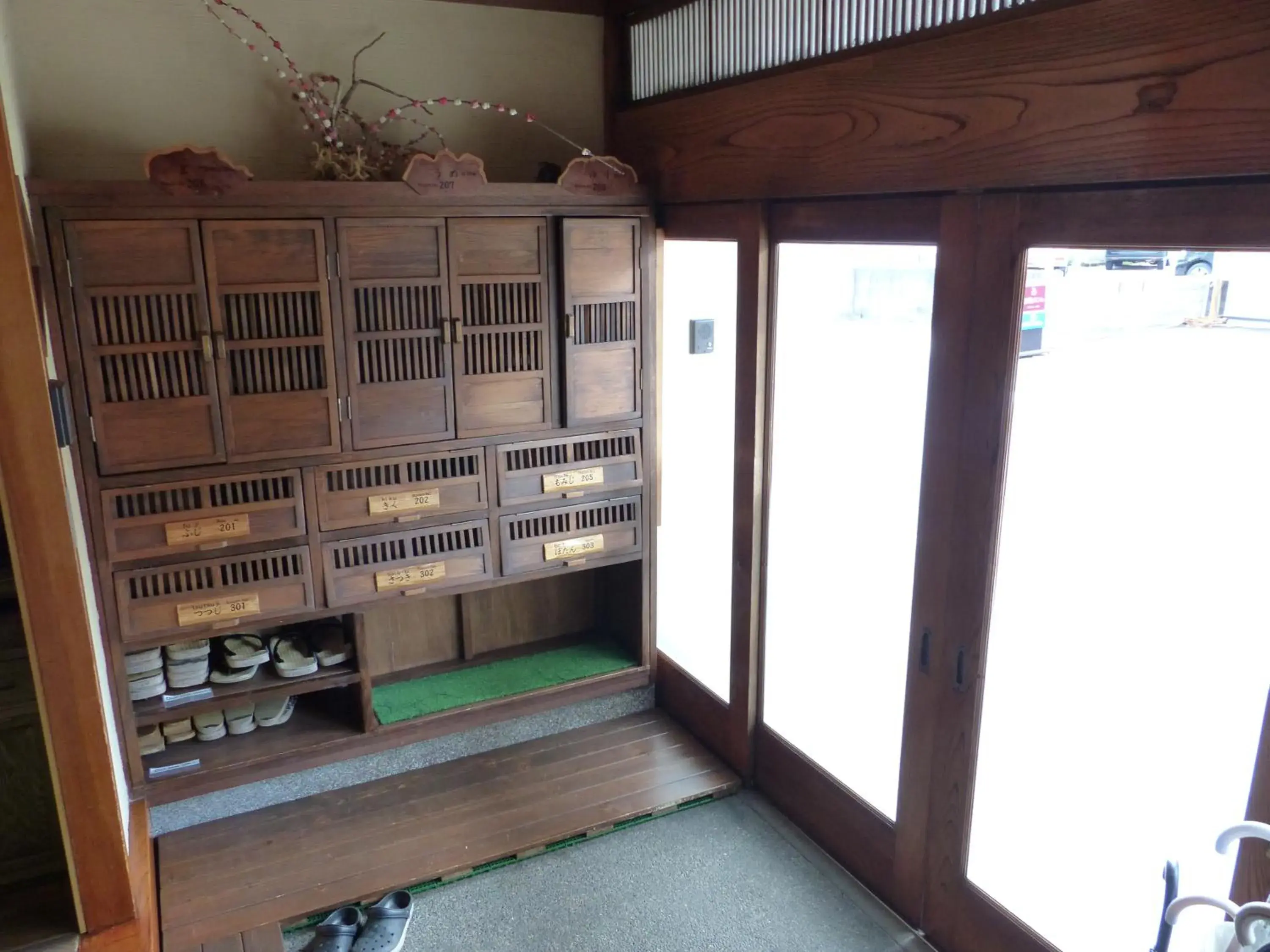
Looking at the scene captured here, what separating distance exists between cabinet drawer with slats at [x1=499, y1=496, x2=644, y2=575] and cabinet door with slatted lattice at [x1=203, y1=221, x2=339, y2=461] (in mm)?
606

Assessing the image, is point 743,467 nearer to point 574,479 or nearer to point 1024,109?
point 574,479

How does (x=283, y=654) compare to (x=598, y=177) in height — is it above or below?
below

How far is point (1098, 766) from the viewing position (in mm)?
1800

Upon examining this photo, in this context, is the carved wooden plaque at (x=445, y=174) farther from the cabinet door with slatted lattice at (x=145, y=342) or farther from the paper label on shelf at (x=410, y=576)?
the paper label on shelf at (x=410, y=576)

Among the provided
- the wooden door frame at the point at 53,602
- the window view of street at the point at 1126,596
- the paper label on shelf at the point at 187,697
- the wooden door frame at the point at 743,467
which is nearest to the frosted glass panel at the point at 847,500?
the wooden door frame at the point at 743,467

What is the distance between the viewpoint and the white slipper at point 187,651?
2561mm

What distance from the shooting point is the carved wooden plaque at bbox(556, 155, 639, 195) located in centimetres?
264

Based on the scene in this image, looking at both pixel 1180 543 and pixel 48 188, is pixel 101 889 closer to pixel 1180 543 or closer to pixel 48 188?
pixel 48 188

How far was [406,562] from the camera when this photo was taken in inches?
104

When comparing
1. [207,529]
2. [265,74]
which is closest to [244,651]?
[207,529]

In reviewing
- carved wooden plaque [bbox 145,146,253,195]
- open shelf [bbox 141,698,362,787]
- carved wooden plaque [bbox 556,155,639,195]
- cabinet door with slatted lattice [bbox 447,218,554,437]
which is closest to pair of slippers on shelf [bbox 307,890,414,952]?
open shelf [bbox 141,698,362,787]

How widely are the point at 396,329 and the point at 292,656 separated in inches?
39.1

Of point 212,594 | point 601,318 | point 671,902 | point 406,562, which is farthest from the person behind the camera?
point 601,318

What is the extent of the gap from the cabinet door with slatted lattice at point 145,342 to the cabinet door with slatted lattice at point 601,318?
950 millimetres
